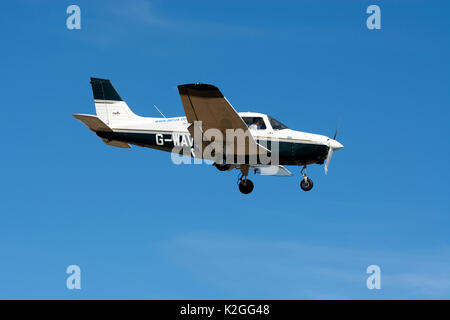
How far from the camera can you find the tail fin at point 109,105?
98.1 feet

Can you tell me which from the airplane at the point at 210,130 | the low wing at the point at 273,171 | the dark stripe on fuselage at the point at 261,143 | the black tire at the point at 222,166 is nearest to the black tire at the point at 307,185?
the airplane at the point at 210,130

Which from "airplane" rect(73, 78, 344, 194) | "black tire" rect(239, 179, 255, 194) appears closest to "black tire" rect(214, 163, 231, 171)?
"airplane" rect(73, 78, 344, 194)

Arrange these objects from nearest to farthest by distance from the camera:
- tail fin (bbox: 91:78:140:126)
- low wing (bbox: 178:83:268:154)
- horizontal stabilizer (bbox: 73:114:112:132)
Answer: low wing (bbox: 178:83:268:154) → horizontal stabilizer (bbox: 73:114:112:132) → tail fin (bbox: 91:78:140:126)

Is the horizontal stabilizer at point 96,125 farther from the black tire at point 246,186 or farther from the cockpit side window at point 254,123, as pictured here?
the cockpit side window at point 254,123

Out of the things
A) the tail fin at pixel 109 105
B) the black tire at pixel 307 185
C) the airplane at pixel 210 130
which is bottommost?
the black tire at pixel 307 185

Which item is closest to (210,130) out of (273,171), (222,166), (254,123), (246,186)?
(254,123)

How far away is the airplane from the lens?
1016 inches

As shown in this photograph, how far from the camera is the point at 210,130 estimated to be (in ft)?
87.5

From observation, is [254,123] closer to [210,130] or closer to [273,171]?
[210,130]

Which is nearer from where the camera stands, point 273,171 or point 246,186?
point 246,186

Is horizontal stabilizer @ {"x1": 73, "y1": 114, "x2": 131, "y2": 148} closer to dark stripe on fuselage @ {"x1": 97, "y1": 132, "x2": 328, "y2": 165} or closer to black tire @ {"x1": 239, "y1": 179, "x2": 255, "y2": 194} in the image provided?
dark stripe on fuselage @ {"x1": 97, "y1": 132, "x2": 328, "y2": 165}

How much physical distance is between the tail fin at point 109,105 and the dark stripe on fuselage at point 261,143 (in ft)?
2.66

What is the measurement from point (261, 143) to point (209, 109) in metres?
2.89
